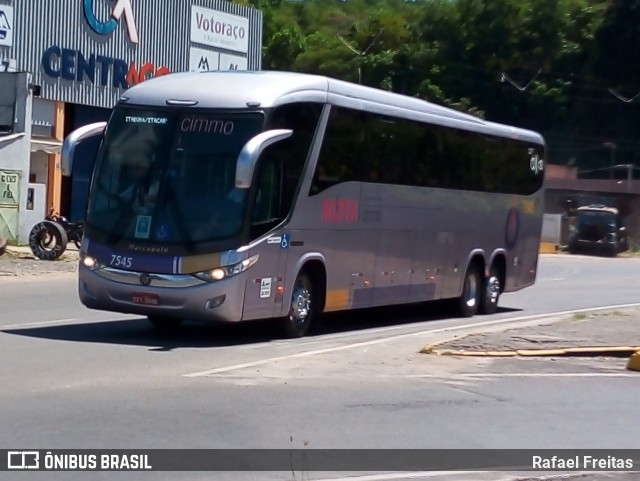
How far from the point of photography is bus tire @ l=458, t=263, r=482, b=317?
22062mm

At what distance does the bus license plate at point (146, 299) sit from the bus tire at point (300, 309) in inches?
80.7

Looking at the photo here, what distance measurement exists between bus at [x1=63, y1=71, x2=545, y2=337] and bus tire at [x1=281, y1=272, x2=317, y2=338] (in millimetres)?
21

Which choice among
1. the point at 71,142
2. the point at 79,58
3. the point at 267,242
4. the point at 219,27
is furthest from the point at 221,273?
the point at 219,27

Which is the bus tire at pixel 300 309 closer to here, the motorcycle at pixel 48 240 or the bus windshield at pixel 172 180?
the bus windshield at pixel 172 180

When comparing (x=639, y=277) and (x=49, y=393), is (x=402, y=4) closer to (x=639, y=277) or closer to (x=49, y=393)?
(x=639, y=277)

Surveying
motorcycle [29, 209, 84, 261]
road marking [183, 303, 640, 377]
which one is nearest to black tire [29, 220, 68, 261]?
motorcycle [29, 209, 84, 261]

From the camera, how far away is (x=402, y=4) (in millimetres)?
100500

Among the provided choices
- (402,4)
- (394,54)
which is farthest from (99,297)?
(402,4)

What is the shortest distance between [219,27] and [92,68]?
6396 millimetres

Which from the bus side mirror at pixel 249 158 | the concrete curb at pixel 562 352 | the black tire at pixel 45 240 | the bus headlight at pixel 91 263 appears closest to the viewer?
the bus side mirror at pixel 249 158

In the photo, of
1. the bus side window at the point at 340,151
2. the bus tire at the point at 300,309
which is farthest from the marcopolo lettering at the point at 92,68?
the bus tire at the point at 300,309

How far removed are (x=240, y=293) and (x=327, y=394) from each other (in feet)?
10.9

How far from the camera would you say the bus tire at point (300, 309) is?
54.5 ft

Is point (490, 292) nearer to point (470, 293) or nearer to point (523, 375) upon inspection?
point (470, 293)
